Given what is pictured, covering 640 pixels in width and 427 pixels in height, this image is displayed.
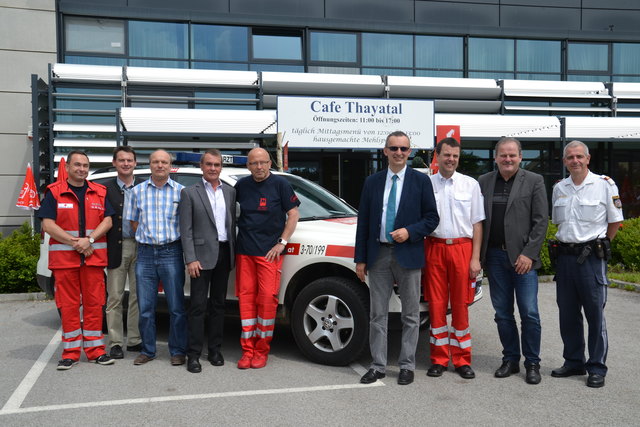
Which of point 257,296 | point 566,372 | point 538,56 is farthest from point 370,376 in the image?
point 538,56

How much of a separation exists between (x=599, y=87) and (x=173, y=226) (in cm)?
1288

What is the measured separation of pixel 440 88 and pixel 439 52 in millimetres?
1620

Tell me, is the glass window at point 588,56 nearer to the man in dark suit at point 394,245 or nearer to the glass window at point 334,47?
the glass window at point 334,47

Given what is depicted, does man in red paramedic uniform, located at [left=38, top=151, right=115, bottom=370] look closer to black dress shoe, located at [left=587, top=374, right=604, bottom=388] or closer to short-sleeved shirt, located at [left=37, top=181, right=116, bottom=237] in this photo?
short-sleeved shirt, located at [left=37, top=181, right=116, bottom=237]

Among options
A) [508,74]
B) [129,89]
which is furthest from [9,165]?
[508,74]

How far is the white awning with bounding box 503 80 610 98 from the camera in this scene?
542 inches

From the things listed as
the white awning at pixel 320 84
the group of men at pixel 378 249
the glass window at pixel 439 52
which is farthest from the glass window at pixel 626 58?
the group of men at pixel 378 249

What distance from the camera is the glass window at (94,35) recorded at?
12781mm

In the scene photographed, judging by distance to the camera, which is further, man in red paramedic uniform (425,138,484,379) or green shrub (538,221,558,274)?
green shrub (538,221,558,274)

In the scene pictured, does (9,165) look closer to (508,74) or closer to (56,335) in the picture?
(56,335)

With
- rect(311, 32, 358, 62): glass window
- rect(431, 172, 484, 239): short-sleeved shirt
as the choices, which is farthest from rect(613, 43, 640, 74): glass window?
rect(431, 172, 484, 239): short-sleeved shirt

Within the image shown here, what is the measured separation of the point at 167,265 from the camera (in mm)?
4957

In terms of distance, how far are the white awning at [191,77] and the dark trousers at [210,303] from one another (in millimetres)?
8304

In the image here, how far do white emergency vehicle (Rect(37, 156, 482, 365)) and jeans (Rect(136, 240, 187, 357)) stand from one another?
53cm
